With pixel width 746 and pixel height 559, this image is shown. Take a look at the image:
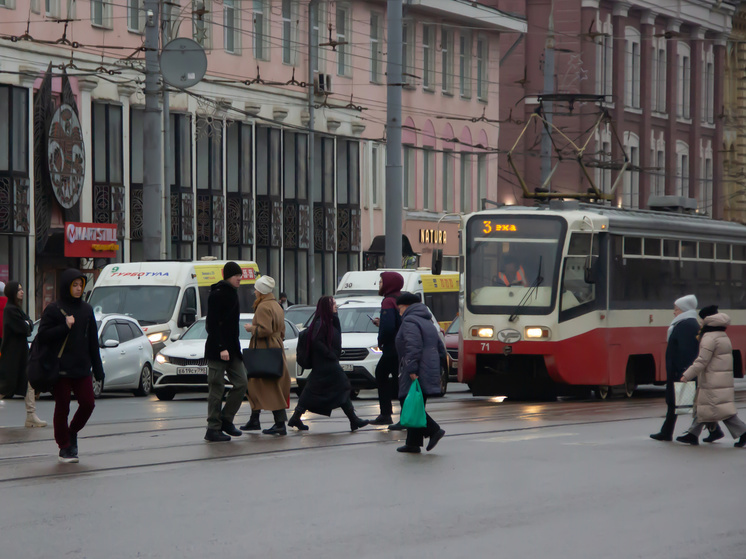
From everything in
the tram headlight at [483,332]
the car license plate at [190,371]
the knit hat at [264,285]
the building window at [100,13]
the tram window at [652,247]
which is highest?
the building window at [100,13]

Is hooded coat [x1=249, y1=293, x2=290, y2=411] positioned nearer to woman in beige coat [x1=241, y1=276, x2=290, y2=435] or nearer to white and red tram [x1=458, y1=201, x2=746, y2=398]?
woman in beige coat [x1=241, y1=276, x2=290, y2=435]

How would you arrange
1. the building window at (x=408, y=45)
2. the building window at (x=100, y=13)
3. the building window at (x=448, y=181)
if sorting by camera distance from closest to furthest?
the building window at (x=100, y=13) < the building window at (x=408, y=45) < the building window at (x=448, y=181)

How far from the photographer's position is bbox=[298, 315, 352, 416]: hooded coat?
16.5m

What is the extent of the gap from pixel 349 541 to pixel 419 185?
4630 cm

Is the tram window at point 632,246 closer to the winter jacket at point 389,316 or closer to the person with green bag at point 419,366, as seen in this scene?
the winter jacket at point 389,316

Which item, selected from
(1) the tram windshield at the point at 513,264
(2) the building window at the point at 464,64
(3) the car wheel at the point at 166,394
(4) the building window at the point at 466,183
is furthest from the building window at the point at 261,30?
(1) the tram windshield at the point at 513,264

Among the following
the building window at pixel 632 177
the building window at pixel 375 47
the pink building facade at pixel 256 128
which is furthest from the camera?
the building window at pixel 632 177

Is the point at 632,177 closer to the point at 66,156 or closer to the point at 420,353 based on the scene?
the point at 66,156

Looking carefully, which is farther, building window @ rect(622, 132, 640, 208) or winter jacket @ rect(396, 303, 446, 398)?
building window @ rect(622, 132, 640, 208)

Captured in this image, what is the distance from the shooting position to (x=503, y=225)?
24.0 m

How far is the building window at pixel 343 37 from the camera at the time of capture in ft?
167

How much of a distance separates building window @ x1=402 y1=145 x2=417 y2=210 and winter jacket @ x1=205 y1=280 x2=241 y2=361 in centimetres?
3873

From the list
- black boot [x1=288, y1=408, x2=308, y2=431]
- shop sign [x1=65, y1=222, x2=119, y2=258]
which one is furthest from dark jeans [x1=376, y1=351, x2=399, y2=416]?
shop sign [x1=65, y1=222, x2=119, y2=258]

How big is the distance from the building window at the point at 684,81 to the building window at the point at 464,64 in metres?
16.6
